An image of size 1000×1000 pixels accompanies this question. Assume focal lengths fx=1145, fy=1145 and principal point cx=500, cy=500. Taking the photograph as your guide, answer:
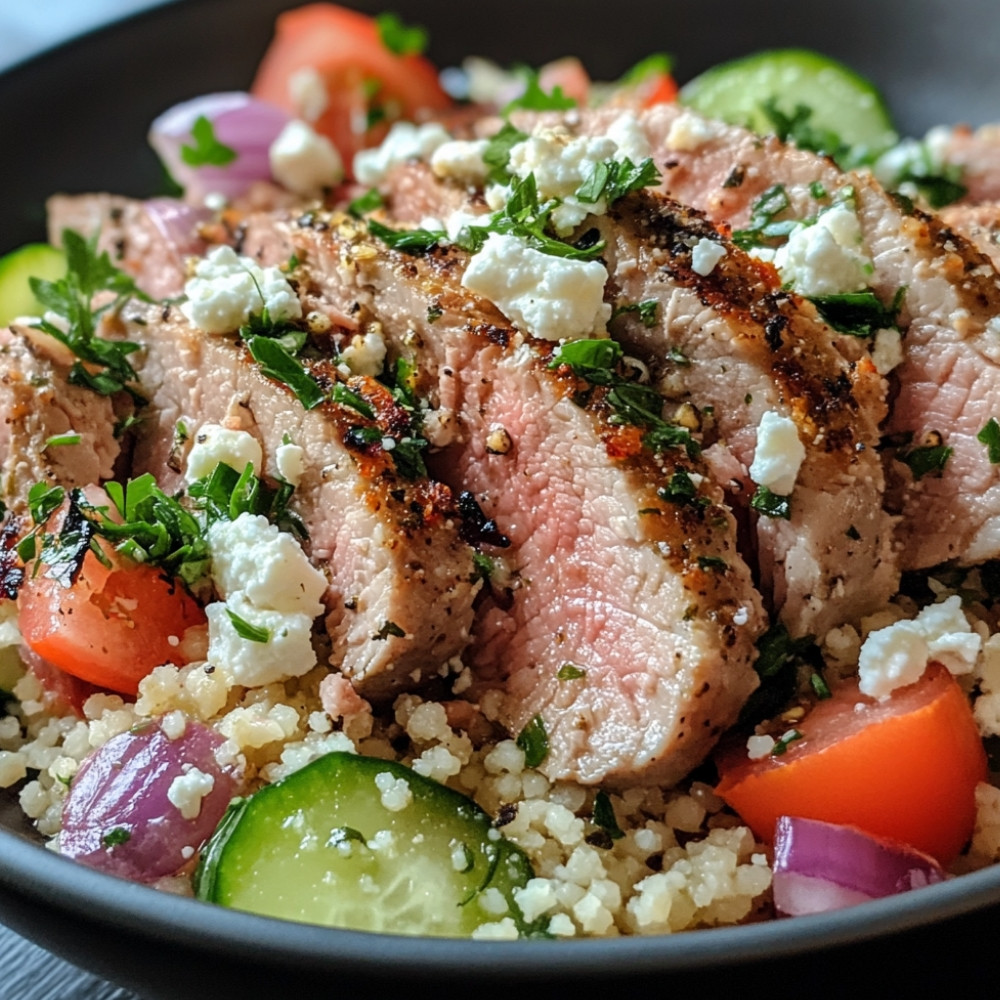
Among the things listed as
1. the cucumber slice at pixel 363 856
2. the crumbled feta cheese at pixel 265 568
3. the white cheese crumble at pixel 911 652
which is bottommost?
the white cheese crumble at pixel 911 652

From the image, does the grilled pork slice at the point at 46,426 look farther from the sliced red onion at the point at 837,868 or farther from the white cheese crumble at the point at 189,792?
the sliced red onion at the point at 837,868

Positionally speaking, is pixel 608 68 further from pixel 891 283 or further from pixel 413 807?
pixel 413 807

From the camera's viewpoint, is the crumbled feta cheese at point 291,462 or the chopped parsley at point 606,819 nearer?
the chopped parsley at point 606,819

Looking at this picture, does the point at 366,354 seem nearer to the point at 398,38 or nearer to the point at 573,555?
the point at 573,555

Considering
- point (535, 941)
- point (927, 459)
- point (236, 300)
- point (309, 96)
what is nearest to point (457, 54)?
point (309, 96)

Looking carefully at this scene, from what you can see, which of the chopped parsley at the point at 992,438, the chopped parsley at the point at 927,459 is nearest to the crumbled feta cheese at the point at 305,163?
the chopped parsley at the point at 927,459

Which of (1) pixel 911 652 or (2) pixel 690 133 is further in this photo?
(2) pixel 690 133
